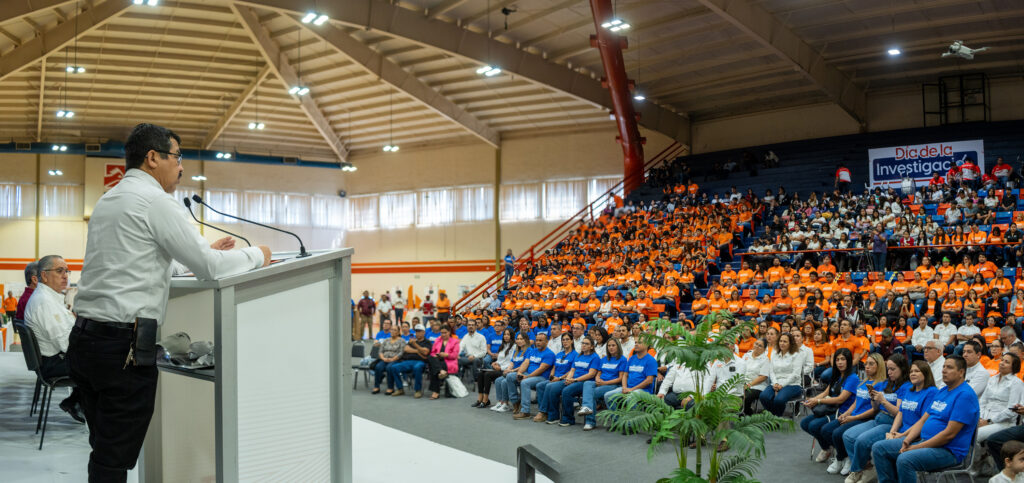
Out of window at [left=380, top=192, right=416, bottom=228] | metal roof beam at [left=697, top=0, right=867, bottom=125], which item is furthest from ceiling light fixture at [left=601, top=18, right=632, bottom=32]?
window at [left=380, top=192, right=416, bottom=228]

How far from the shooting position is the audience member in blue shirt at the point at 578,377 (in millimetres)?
9438

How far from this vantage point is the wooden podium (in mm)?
2336

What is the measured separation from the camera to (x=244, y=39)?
2022 cm

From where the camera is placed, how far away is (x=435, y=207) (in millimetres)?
28047

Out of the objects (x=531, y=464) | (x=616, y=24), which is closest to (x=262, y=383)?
(x=531, y=464)

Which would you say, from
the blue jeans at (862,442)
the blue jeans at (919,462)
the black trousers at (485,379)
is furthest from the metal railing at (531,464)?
the black trousers at (485,379)

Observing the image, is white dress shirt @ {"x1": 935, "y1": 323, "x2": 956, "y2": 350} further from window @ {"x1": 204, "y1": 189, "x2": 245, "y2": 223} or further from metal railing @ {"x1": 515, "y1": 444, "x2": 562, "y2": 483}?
window @ {"x1": 204, "y1": 189, "x2": 245, "y2": 223}

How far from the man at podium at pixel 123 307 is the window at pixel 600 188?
22.4 meters

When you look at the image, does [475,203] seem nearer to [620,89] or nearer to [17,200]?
[620,89]

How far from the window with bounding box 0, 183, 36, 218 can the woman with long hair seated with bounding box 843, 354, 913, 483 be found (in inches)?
1062

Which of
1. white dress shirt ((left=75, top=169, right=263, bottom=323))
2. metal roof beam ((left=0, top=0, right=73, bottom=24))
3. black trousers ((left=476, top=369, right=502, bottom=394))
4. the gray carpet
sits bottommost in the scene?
the gray carpet

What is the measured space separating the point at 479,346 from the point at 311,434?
10400 mm

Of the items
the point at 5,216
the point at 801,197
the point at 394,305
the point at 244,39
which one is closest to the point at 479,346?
the point at 801,197

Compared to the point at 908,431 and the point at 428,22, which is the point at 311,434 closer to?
the point at 908,431
